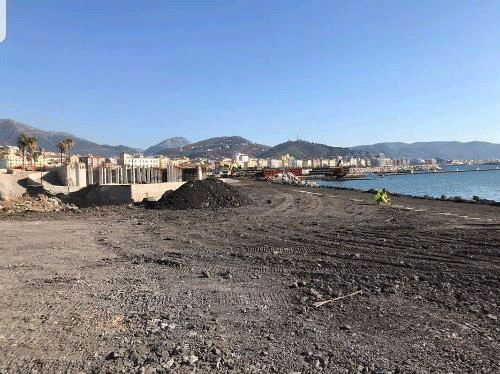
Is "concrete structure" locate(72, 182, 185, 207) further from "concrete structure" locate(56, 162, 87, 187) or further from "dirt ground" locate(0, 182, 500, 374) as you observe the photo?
"dirt ground" locate(0, 182, 500, 374)

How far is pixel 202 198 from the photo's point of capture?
25469mm

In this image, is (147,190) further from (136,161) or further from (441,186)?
(136,161)

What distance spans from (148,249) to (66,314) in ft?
18.7

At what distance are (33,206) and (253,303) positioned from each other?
21.9 m

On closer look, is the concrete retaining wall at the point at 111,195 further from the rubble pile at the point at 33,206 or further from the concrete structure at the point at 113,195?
the rubble pile at the point at 33,206

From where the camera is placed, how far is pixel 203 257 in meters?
10.8

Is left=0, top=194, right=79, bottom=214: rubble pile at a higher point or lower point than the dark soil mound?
lower

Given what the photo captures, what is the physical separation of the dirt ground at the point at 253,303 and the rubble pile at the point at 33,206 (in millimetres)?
10604

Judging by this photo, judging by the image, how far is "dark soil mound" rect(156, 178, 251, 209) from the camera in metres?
25.0

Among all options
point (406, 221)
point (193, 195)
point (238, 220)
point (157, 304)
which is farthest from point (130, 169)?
point (157, 304)

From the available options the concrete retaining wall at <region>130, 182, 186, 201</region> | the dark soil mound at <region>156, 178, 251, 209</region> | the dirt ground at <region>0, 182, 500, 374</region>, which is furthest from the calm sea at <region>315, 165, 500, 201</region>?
the dirt ground at <region>0, 182, 500, 374</region>

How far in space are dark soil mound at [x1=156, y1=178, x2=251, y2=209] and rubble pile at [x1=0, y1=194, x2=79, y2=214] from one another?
5.30 metres

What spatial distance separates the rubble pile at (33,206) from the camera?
24.1 meters

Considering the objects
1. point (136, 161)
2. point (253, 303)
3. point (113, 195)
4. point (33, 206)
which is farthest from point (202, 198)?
point (136, 161)
